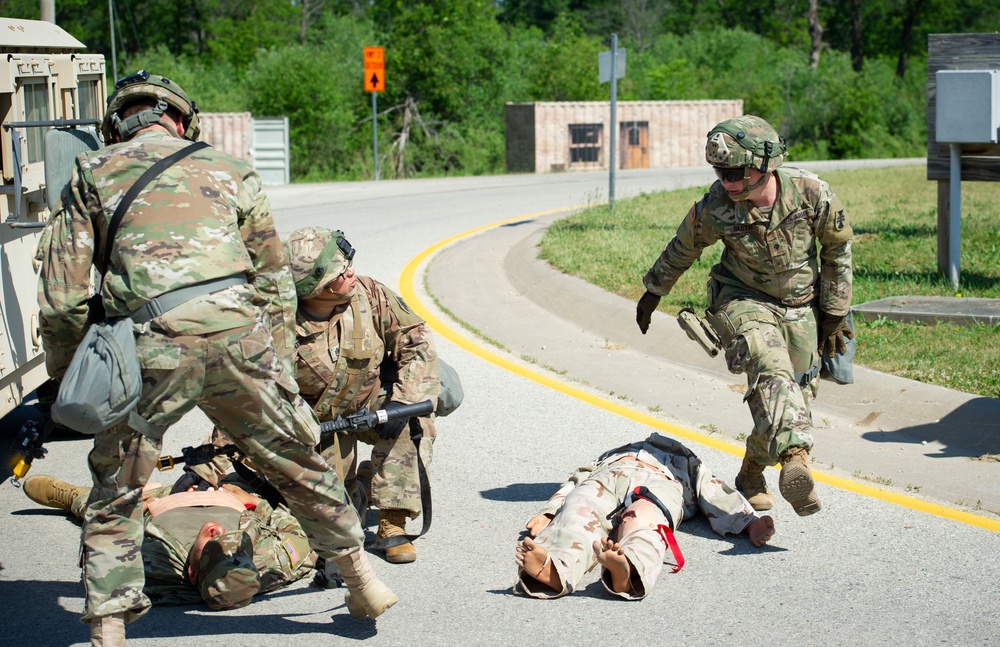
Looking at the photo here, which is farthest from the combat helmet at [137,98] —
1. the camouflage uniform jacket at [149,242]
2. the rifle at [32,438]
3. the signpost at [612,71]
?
the signpost at [612,71]

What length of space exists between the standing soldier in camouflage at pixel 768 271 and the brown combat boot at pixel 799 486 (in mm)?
236

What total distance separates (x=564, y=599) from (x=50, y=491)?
2.67 metres

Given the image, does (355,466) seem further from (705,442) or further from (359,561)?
(705,442)

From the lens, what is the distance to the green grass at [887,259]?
7648mm

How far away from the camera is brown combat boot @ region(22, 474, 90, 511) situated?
5.59m

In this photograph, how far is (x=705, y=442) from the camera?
6598 millimetres

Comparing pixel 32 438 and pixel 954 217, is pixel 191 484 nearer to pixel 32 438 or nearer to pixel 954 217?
pixel 32 438

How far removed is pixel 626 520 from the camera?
4.71 metres

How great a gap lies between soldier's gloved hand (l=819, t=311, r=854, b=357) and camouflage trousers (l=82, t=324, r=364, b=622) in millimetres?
2680

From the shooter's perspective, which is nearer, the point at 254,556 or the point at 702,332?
the point at 254,556

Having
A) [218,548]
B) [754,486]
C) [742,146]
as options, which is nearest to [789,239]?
[742,146]

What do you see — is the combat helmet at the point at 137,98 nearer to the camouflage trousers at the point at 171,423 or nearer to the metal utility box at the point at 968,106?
the camouflage trousers at the point at 171,423

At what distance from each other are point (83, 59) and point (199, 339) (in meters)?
4.05

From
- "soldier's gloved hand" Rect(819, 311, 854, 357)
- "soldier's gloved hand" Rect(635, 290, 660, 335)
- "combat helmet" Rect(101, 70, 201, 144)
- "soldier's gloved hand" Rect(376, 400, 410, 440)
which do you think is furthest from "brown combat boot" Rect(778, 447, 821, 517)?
"combat helmet" Rect(101, 70, 201, 144)
